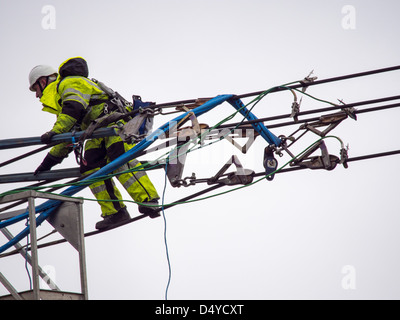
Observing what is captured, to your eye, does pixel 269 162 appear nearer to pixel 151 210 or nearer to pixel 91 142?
pixel 151 210

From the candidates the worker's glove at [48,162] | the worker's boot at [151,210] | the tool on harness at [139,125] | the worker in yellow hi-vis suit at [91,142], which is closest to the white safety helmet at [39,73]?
the worker in yellow hi-vis suit at [91,142]

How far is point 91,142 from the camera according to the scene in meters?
10.4

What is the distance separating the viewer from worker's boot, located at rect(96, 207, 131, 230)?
1044cm

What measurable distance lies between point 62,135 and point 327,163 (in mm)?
3089

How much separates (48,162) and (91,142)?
58 cm

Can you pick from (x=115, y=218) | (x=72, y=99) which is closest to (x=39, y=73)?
(x=72, y=99)

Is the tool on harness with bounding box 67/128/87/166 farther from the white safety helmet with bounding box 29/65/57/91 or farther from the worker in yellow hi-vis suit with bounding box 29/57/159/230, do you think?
the white safety helmet with bounding box 29/65/57/91

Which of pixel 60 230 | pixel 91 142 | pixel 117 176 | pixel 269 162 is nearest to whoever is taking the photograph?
pixel 60 230

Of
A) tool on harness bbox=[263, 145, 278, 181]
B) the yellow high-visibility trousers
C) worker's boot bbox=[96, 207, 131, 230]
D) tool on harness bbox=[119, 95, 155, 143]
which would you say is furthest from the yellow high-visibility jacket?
tool on harness bbox=[263, 145, 278, 181]

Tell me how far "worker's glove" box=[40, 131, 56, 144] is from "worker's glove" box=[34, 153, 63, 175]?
40 centimetres

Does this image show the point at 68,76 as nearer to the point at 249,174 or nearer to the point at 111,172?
the point at 111,172

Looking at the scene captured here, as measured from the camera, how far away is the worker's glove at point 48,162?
10453 mm

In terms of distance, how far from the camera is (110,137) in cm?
1020

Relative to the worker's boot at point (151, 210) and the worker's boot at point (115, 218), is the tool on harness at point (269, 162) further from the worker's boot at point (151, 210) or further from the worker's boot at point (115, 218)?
the worker's boot at point (115, 218)
